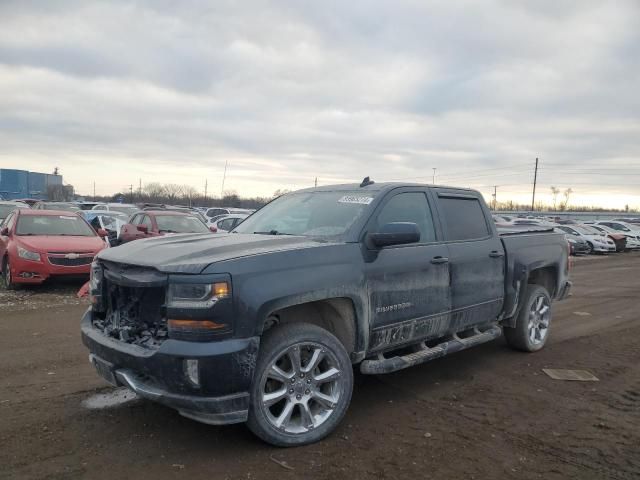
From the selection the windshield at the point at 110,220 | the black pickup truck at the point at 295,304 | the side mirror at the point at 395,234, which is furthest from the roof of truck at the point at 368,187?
the windshield at the point at 110,220

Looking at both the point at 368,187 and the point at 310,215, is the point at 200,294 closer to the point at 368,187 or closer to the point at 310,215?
the point at 310,215

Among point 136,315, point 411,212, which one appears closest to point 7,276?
point 136,315

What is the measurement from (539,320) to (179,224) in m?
9.03

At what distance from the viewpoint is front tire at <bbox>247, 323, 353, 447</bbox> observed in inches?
137

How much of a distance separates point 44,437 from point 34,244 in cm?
694

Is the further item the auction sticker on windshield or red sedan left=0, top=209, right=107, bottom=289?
red sedan left=0, top=209, right=107, bottom=289

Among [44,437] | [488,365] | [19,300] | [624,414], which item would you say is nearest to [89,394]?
[44,437]

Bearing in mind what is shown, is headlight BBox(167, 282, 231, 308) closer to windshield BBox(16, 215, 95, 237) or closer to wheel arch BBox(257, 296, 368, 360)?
wheel arch BBox(257, 296, 368, 360)

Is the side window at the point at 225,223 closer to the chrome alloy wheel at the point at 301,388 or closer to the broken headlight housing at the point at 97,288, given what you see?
the broken headlight housing at the point at 97,288

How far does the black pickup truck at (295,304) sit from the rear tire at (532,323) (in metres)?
0.74

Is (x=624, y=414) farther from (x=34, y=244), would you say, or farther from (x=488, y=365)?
(x=34, y=244)

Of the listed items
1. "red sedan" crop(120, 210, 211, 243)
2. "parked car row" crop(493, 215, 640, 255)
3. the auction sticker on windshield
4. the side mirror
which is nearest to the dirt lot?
the side mirror

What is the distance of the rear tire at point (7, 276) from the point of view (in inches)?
385

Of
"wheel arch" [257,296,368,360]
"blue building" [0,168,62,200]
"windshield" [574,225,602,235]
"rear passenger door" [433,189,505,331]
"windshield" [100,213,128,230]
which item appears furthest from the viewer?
"blue building" [0,168,62,200]
